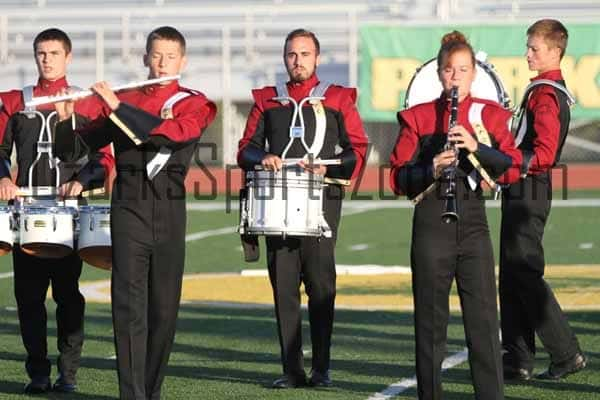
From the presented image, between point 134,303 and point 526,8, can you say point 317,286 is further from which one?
point 526,8

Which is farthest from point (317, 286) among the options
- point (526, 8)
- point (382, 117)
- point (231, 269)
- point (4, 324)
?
point (526, 8)

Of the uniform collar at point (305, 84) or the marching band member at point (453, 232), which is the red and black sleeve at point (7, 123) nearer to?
the uniform collar at point (305, 84)

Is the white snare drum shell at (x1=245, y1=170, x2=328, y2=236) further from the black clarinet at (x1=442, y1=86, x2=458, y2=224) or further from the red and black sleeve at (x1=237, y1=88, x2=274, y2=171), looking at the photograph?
the black clarinet at (x1=442, y1=86, x2=458, y2=224)

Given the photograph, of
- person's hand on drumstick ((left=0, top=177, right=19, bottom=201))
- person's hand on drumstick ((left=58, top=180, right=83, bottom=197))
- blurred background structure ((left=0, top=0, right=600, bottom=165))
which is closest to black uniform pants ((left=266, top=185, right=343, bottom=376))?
person's hand on drumstick ((left=58, top=180, right=83, bottom=197))

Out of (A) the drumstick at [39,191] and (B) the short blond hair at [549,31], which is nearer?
(A) the drumstick at [39,191]

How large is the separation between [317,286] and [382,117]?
21.0 meters

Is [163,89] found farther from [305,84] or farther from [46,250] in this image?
[305,84]

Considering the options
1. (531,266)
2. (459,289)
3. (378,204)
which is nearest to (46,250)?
(459,289)

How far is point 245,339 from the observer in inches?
444

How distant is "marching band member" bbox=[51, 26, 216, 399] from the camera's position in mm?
7879

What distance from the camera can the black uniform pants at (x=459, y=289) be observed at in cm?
752

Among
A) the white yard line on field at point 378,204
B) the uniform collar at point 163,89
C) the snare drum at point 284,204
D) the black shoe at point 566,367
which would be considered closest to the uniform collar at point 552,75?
the snare drum at point 284,204

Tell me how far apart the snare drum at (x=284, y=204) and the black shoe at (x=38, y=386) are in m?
1.38

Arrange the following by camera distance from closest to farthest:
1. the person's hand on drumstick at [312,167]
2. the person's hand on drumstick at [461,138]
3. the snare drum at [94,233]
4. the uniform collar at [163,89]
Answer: the person's hand on drumstick at [461,138]
the uniform collar at [163,89]
the snare drum at [94,233]
the person's hand on drumstick at [312,167]
